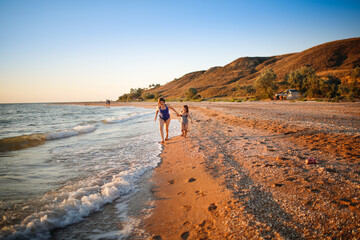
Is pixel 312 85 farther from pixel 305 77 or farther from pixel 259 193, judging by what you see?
pixel 259 193

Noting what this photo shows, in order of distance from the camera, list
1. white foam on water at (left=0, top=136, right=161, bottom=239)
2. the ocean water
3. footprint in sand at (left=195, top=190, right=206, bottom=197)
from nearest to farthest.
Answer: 1. white foam on water at (left=0, top=136, right=161, bottom=239)
2. the ocean water
3. footprint in sand at (left=195, top=190, right=206, bottom=197)

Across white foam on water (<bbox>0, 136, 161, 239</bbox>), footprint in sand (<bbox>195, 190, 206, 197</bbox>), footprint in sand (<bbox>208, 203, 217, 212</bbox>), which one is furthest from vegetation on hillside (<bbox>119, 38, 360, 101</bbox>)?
white foam on water (<bbox>0, 136, 161, 239</bbox>)

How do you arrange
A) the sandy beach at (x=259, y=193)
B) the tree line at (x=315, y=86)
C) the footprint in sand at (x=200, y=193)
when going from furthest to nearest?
the tree line at (x=315, y=86) → the footprint in sand at (x=200, y=193) → the sandy beach at (x=259, y=193)

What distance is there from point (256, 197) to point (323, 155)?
343 cm

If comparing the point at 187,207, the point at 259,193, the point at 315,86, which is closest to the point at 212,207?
the point at 187,207

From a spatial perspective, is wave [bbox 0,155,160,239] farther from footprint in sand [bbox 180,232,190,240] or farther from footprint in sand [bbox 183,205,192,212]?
footprint in sand [bbox 180,232,190,240]

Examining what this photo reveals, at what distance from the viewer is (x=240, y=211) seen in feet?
9.07

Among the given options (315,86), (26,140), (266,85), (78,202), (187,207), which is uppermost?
(266,85)

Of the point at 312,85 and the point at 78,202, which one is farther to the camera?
the point at 312,85

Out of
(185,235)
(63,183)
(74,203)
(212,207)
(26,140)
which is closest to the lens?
(185,235)

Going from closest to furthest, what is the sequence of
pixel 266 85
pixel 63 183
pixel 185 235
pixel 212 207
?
1. pixel 185 235
2. pixel 212 207
3. pixel 63 183
4. pixel 266 85

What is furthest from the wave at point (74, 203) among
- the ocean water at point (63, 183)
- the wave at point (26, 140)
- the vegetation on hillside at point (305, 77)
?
the vegetation on hillside at point (305, 77)

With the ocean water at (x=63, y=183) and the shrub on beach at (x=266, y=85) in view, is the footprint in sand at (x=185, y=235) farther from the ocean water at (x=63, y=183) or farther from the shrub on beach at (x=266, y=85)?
the shrub on beach at (x=266, y=85)

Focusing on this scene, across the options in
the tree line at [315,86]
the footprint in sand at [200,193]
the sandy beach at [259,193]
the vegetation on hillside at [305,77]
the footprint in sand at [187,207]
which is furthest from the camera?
the vegetation on hillside at [305,77]
